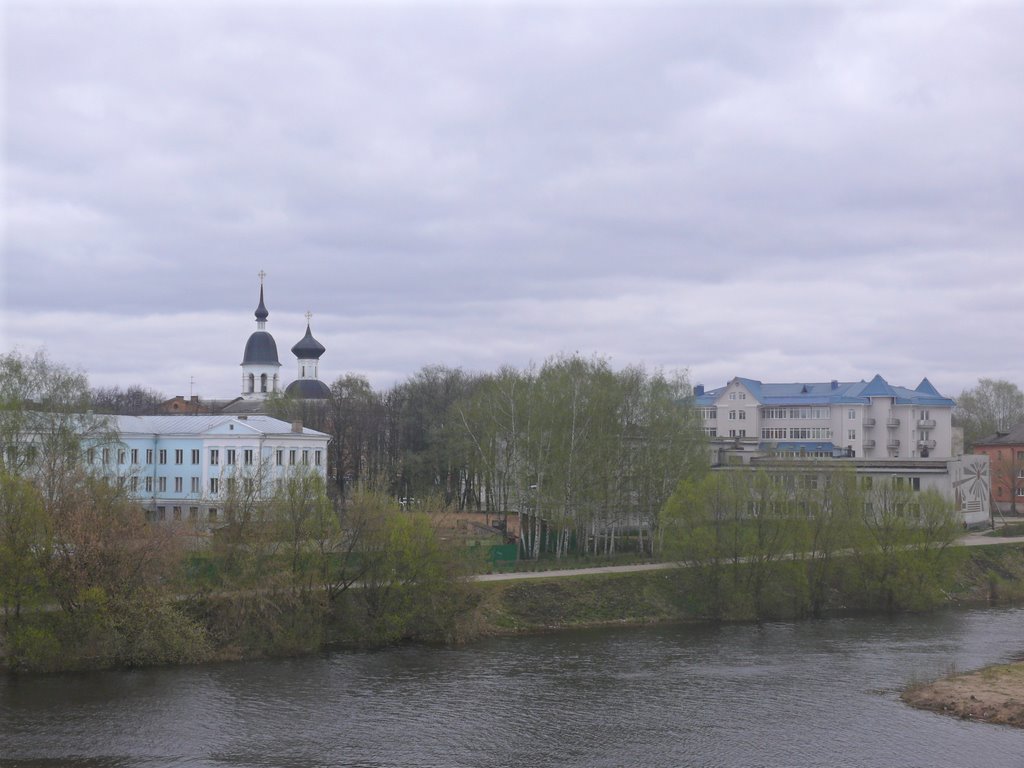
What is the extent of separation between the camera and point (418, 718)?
3238 cm

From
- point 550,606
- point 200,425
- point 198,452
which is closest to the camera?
point 550,606

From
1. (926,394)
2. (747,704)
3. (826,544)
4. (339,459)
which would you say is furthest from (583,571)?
(926,394)

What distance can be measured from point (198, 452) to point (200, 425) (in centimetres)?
219

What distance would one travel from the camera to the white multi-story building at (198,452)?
7494cm

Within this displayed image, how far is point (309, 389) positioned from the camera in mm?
117375

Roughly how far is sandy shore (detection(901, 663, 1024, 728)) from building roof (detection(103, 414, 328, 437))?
5025cm

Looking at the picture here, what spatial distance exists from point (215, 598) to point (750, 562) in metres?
25.3

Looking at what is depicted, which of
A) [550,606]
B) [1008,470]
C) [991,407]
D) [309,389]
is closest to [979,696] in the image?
[550,606]

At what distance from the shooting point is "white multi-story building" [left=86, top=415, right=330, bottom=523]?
7494cm

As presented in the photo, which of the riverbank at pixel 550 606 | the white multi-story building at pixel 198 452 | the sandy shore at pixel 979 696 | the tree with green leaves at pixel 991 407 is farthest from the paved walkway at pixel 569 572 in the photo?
the tree with green leaves at pixel 991 407

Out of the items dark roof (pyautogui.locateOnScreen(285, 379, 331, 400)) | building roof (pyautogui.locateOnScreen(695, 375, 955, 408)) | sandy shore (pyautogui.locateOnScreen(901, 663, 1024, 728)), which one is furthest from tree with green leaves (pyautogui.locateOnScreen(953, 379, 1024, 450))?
sandy shore (pyautogui.locateOnScreen(901, 663, 1024, 728))

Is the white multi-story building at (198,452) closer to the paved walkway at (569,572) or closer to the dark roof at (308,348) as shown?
the paved walkway at (569,572)

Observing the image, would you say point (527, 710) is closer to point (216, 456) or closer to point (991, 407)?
point (216, 456)

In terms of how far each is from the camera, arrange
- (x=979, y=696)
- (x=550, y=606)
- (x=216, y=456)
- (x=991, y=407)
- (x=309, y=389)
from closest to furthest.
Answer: (x=979, y=696)
(x=550, y=606)
(x=216, y=456)
(x=309, y=389)
(x=991, y=407)
